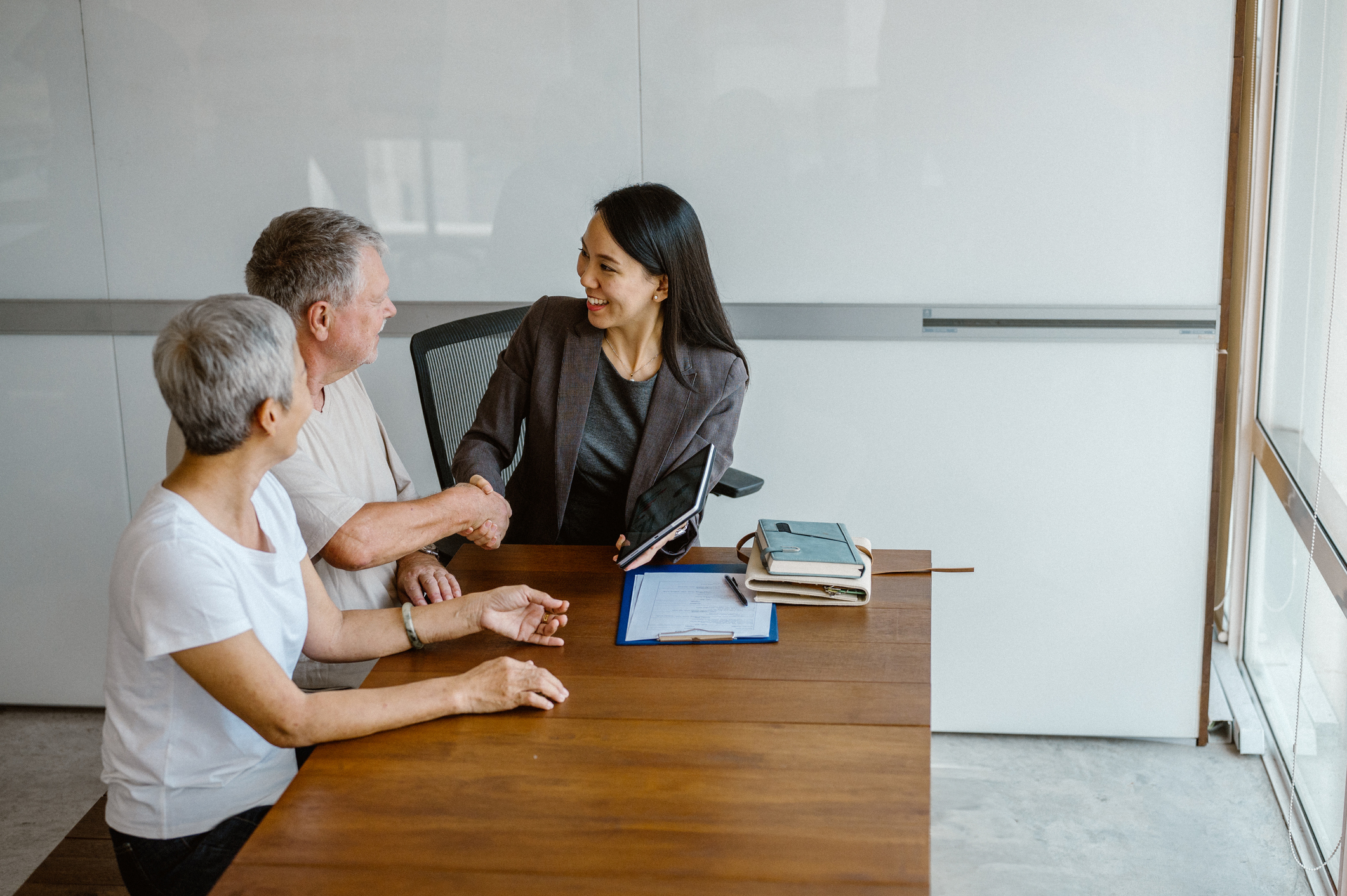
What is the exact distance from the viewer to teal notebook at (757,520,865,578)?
1907 millimetres

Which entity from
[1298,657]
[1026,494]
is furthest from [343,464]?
[1298,657]

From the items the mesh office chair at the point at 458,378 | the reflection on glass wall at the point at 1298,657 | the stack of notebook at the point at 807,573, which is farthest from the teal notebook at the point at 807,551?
the reflection on glass wall at the point at 1298,657

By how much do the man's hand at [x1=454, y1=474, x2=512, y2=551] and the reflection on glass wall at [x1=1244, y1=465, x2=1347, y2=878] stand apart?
1.68 m

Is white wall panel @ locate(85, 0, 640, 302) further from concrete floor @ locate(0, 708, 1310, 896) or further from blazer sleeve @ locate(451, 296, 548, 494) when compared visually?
concrete floor @ locate(0, 708, 1310, 896)

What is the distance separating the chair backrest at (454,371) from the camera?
2.60 m

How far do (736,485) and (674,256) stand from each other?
541 mm

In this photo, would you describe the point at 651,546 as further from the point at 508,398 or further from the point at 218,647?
the point at 218,647

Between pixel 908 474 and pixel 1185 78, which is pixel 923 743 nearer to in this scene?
pixel 908 474

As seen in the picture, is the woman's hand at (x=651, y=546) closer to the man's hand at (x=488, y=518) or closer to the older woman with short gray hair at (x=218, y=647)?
the man's hand at (x=488, y=518)

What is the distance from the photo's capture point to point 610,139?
9.66ft

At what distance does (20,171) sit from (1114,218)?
298cm

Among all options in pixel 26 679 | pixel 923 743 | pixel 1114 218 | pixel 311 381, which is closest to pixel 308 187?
pixel 311 381

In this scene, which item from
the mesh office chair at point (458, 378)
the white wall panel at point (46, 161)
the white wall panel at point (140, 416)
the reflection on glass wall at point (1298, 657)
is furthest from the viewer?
the white wall panel at point (140, 416)

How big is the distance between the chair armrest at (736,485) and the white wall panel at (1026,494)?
1.67 feet
